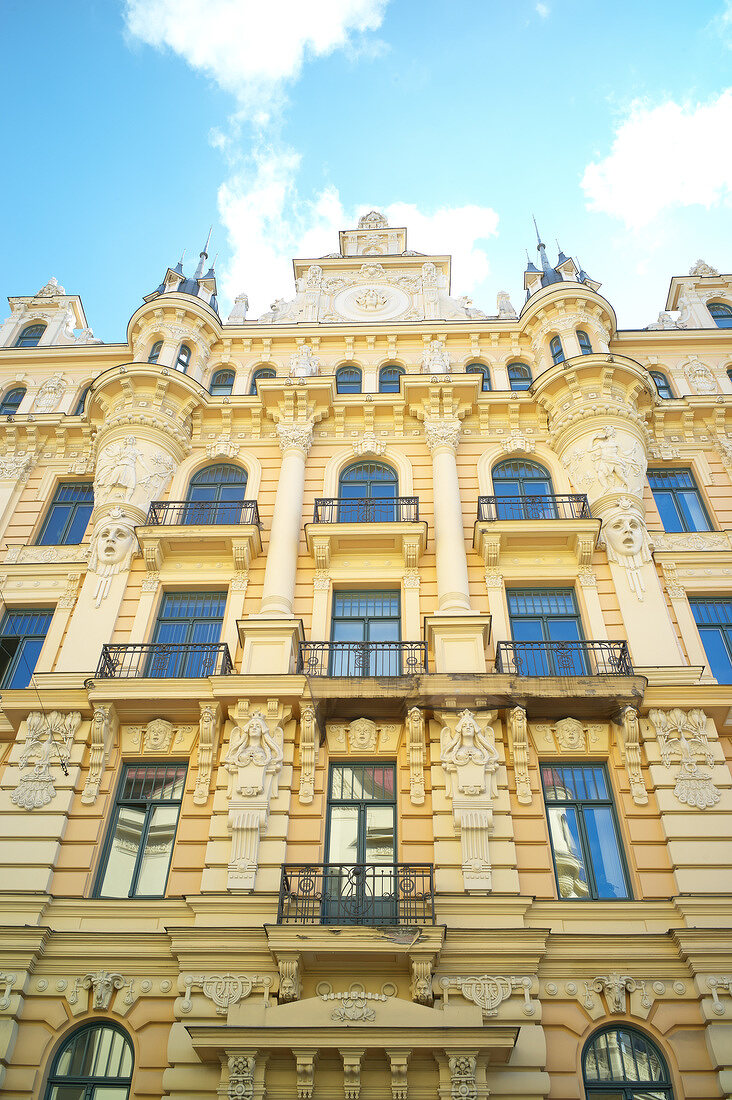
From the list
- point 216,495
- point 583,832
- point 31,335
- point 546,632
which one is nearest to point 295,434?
point 216,495

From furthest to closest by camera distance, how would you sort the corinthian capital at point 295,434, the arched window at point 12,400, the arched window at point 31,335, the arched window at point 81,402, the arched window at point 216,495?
the arched window at point 31,335
the arched window at point 12,400
the arched window at point 81,402
the corinthian capital at point 295,434
the arched window at point 216,495

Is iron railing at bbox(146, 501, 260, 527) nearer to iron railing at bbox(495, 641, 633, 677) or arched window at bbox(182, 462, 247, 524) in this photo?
arched window at bbox(182, 462, 247, 524)

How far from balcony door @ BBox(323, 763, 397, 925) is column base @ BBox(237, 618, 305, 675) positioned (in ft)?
8.45

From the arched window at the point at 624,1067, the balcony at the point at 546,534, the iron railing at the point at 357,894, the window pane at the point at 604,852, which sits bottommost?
the arched window at the point at 624,1067

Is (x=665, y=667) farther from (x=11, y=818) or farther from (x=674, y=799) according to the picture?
(x=11, y=818)

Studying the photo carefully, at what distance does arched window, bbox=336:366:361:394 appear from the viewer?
2747 cm

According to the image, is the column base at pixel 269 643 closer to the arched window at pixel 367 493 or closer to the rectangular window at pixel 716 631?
the arched window at pixel 367 493

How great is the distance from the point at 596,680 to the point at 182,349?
56.0ft

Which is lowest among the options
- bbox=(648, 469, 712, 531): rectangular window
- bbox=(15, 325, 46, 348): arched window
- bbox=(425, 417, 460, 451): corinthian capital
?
bbox=(648, 469, 712, 531): rectangular window

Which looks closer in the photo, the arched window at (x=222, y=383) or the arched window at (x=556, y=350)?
the arched window at (x=556, y=350)

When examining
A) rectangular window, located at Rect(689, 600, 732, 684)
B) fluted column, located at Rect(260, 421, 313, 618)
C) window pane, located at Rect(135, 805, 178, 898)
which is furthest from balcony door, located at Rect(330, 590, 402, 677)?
rectangular window, located at Rect(689, 600, 732, 684)

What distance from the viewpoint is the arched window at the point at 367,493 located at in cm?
2331

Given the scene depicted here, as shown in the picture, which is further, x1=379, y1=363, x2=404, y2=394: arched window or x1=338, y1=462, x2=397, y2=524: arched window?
x1=379, y1=363, x2=404, y2=394: arched window

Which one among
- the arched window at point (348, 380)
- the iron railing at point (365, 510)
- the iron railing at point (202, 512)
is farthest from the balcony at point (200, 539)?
the arched window at point (348, 380)
